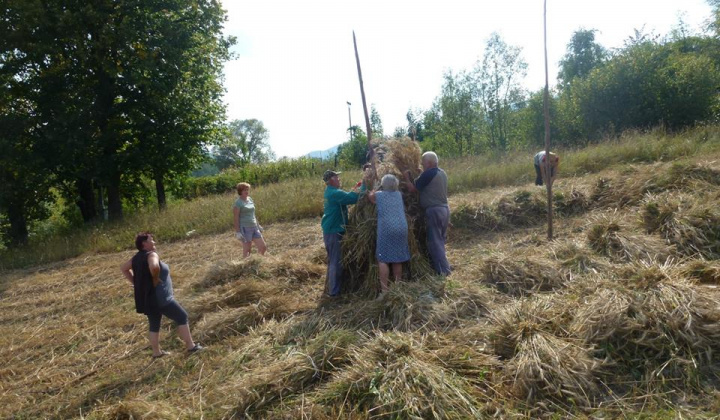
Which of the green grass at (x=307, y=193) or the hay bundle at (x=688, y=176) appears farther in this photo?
the green grass at (x=307, y=193)

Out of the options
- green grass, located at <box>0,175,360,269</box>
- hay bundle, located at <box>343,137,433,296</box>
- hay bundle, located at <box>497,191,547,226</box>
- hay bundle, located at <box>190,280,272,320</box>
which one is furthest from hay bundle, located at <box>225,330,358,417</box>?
green grass, located at <box>0,175,360,269</box>

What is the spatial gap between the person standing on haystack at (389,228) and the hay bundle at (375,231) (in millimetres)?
303

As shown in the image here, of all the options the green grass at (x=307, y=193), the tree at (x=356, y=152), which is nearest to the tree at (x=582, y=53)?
the tree at (x=356, y=152)

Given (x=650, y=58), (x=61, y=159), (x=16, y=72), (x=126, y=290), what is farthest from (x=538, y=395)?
(x=650, y=58)

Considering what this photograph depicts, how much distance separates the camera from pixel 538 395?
3152 mm

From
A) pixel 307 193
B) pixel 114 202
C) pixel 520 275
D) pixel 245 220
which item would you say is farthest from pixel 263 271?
pixel 114 202

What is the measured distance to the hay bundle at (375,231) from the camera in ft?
18.2

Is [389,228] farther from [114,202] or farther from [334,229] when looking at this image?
[114,202]

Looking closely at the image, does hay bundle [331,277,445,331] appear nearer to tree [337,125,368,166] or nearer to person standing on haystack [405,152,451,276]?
person standing on haystack [405,152,451,276]

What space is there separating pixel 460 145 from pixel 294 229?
586 inches

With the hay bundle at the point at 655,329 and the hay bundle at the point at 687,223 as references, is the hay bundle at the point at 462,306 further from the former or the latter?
the hay bundle at the point at 687,223

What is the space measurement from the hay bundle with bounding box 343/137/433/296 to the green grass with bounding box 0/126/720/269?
6757 millimetres

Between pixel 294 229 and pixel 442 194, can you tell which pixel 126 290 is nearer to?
pixel 294 229

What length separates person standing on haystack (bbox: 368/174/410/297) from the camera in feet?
17.0
